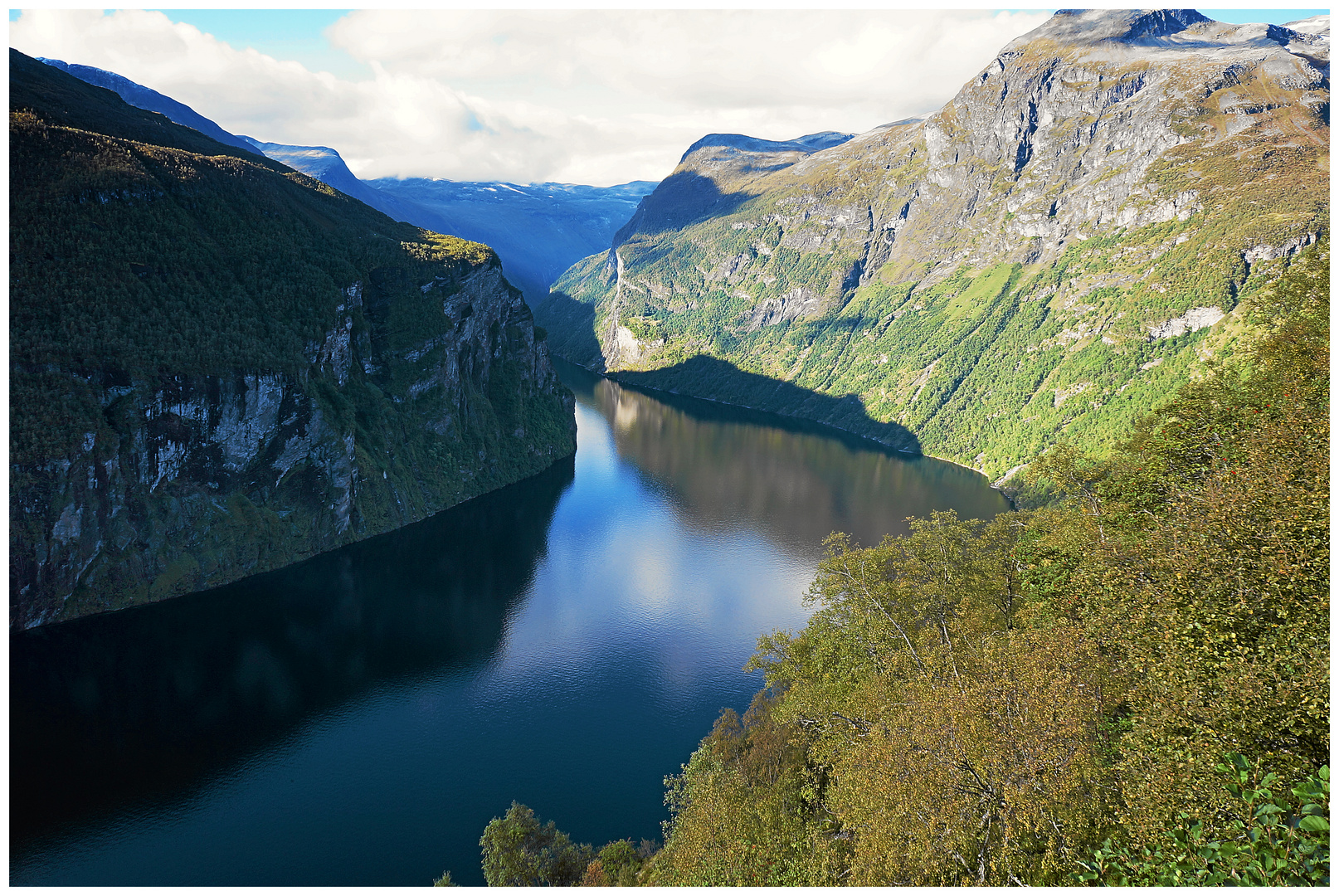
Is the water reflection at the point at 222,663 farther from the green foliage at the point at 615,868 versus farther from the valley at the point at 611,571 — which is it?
the green foliage at the point at 615,868

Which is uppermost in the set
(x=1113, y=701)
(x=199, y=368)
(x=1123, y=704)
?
(x=1113, y=701)

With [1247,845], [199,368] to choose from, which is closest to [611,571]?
[199,368]

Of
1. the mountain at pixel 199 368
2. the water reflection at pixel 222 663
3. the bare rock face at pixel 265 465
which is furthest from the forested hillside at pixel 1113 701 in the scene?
the mountain at pixel 199 368

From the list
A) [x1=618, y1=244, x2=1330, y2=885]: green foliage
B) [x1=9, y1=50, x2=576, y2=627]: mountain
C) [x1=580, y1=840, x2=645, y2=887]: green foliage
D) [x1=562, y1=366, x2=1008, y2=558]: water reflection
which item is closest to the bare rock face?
[x1=9, y1=50, x2=576, y2=627]: mountain

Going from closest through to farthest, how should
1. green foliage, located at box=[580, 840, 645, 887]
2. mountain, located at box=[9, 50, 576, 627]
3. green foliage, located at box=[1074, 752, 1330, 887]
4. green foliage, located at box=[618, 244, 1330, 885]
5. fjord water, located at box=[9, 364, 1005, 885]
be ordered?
green foliage, located at box=[1074, 752, 1330, 887], green foliage, located at box=[618, 244, 1330, 885], green foliage, located at box=[580, 840, 645, 887], fjord water, located at box=[9, 364, 1005, 885], mountain, located at box=[9, 50, 576, 627]

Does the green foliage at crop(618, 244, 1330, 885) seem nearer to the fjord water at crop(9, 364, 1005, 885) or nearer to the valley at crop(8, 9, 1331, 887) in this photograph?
the valley at crop(8, 9, 1331, 887)

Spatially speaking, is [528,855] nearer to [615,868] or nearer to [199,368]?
[615,868]
